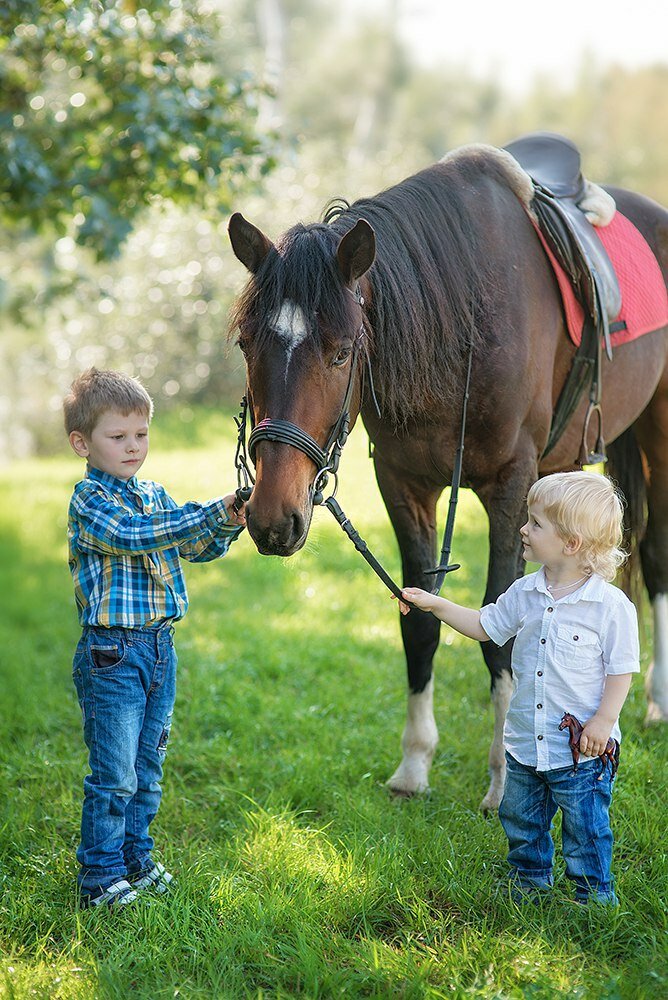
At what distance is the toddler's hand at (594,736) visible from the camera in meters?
2.31

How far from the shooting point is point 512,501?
3.11m

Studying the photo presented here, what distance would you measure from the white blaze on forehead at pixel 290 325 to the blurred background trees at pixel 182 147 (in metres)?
0.34

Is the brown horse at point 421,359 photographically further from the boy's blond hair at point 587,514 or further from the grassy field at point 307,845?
the boy's blond hair at point 587,514

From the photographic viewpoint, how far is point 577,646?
236 centimetres

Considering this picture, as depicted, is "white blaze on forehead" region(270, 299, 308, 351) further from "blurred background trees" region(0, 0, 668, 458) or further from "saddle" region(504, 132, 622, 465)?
"saddle" region(504, 132, 622, 465)

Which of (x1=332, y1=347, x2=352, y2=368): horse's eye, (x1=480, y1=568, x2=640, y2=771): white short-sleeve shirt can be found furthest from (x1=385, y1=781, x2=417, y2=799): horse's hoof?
(x1=332, y1=347, x2=352, y2=368): horse's eye

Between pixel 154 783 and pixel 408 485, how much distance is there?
4.47 feet

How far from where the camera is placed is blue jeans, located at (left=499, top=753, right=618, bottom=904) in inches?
94.5

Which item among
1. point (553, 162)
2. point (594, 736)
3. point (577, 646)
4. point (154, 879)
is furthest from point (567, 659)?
point (553, 162)

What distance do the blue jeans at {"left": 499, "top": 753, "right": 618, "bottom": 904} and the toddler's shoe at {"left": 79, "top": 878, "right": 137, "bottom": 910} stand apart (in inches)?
42.2

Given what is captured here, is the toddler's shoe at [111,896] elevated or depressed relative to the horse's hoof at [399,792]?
depressed

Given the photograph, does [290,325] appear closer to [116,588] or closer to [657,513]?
[116,588]

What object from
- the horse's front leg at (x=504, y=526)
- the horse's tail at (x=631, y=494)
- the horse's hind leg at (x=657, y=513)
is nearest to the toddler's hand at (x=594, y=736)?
the horse's front leg at (x=504, y=526)

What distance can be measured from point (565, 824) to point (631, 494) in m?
2.17
